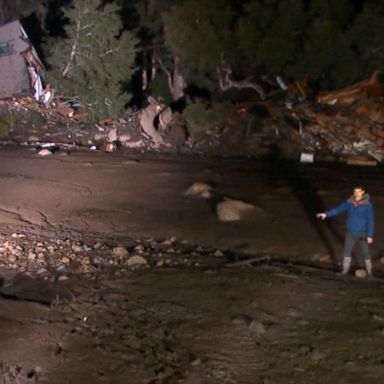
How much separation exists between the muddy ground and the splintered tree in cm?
1013

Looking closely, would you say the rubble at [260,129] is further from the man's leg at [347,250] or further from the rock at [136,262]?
the rock at [136,262]

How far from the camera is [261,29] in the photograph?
71.4ft

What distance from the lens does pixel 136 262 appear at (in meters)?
9.19

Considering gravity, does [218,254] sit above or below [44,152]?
above

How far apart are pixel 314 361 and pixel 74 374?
2.15 m

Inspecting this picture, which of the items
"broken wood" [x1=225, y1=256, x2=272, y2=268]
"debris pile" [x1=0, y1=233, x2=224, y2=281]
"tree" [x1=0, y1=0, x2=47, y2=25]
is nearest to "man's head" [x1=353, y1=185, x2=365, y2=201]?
"broken wood" [x1=225, y1=256, x2=272, y2=268]

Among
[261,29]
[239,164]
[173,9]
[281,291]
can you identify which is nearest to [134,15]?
[173,9]

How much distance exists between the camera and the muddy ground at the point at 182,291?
19.3 ft

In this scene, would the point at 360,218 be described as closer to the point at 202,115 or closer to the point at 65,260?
the point at 65,260

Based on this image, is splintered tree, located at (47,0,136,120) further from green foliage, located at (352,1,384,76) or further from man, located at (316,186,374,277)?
man, located at (316,186,374,277)

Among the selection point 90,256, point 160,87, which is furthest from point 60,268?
point 160,87

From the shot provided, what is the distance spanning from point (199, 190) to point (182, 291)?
6.53 m

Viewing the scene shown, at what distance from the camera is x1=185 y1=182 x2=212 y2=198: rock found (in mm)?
14125

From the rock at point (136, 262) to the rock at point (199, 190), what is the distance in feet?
16.1
